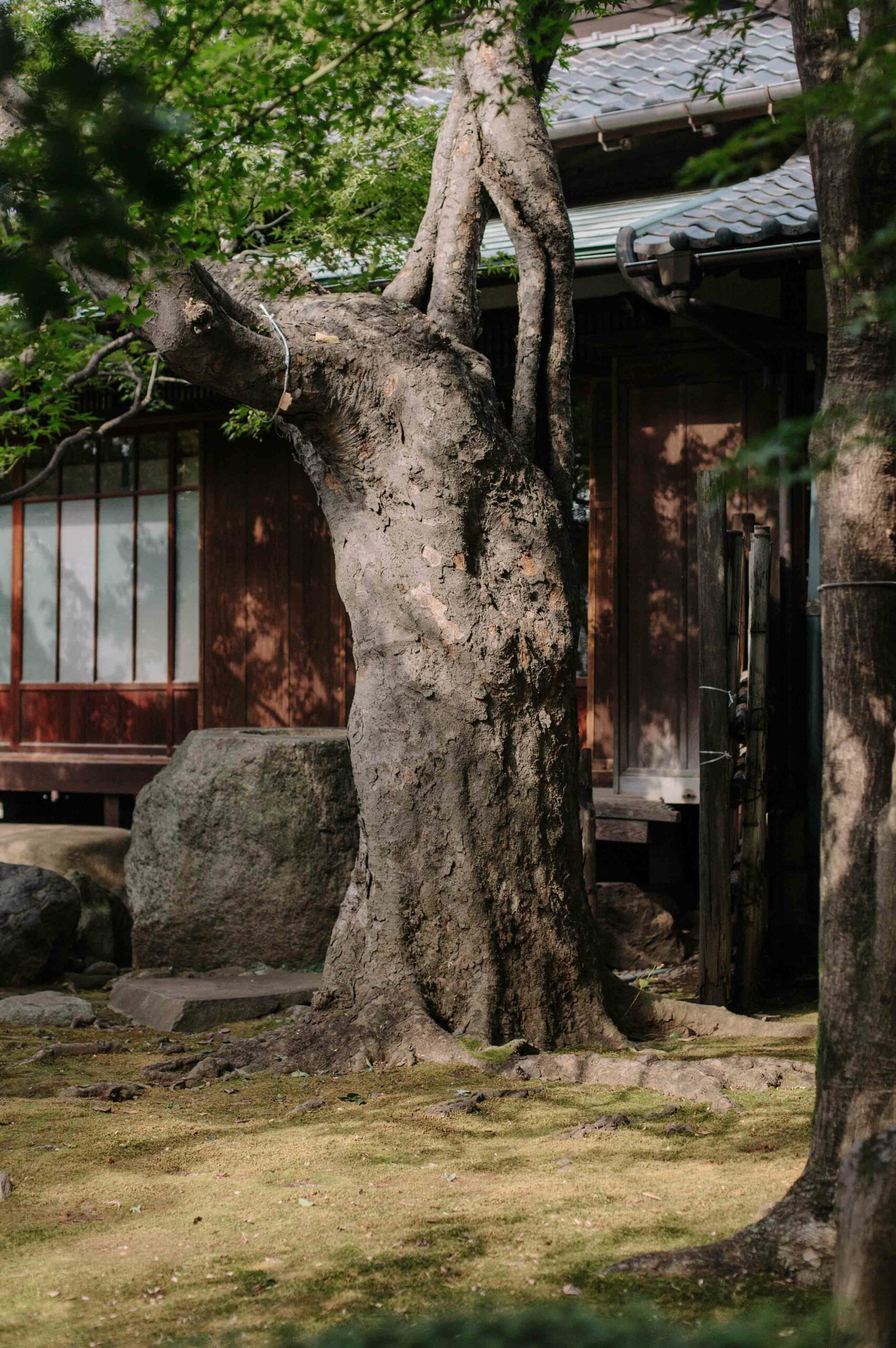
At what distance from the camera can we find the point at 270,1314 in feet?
8.86

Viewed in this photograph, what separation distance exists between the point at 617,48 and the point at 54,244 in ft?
36.9

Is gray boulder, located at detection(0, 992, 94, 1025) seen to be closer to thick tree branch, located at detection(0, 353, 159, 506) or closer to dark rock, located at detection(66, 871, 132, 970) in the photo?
dark rock, located at detection(66, 871, 132, 970)

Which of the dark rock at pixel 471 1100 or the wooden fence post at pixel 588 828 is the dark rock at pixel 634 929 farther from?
the dark rock at pixel 471 1100

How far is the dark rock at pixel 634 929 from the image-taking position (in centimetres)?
779

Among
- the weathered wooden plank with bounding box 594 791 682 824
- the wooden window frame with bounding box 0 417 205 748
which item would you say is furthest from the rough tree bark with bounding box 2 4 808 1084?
the wooden window frame with bounding box 0 417 205 748

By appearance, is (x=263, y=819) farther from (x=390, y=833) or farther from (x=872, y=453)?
(x=872, y=453)

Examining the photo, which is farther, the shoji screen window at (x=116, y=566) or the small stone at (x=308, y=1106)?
the shoji screen window at (x=116, y=566)

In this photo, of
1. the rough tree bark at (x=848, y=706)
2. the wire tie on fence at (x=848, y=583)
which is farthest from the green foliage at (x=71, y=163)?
the wire tie on fence at (x=848, y=583)

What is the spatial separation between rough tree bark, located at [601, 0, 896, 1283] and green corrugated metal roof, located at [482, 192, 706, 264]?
4237 millimetres

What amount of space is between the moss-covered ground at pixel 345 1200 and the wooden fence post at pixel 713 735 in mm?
1575

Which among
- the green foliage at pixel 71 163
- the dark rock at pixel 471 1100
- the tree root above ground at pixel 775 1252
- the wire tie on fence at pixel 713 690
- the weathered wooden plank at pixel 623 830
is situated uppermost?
the green foliage at pixel 71 163

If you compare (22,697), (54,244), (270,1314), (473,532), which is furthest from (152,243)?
(22,697)

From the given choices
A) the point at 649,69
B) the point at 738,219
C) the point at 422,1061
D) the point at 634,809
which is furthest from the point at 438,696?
the point at 649,69

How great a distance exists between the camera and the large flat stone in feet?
19.8
